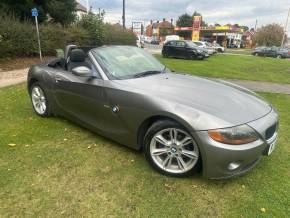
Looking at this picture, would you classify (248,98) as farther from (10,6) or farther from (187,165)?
(10,6)

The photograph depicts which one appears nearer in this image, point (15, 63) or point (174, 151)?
point (174, 151)

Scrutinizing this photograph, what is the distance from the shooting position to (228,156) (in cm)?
274

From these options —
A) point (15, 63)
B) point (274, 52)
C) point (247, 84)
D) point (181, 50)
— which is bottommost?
point (274, 52)

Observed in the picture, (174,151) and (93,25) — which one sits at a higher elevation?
(93,25)

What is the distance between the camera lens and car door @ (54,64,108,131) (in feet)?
12.1

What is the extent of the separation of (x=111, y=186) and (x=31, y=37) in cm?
1399

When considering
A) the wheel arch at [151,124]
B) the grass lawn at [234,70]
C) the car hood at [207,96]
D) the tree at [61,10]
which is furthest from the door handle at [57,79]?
the tree at [61,10]

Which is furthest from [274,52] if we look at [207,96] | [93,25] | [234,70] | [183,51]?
[207,96]

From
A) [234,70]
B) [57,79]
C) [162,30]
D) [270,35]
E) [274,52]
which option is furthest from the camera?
[162,30]

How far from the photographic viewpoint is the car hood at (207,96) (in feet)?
9.61

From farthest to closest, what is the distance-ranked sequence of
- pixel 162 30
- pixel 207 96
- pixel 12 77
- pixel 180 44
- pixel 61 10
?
pixel 162 30
pixel 180 44
pixel 61 10
pixel 12 77
pixel 207 96

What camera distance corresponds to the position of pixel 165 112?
301 centimetres

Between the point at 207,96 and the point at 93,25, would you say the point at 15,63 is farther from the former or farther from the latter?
the point at 207,96

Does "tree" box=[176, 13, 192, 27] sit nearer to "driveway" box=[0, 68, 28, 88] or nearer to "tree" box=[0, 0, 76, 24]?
"tree" box=[0, 0, 76, 24]
